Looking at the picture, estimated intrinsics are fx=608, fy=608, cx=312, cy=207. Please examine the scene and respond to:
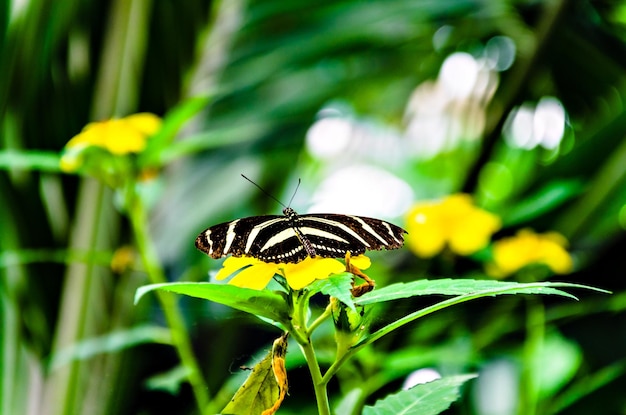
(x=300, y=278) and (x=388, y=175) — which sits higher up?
(x=388, y=175)

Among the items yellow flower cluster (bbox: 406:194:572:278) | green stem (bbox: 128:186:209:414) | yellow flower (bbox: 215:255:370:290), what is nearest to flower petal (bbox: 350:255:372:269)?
yellow flower (bbox: 215:255:370:290)

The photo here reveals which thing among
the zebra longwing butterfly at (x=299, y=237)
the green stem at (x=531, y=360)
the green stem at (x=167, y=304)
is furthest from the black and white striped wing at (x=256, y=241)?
the green stem at (x=531, y=360)

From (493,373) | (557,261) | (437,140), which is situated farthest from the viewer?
A: (437,140)

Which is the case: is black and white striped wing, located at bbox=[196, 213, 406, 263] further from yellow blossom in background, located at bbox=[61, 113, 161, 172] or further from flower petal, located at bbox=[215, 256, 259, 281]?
yellow blossom in background, located at bbox=[61, 113, 161, 172]

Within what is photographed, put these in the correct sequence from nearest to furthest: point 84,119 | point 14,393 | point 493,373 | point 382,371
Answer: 1. point 382,371
2. point 493,373
3. point 14,393
4. point 84,119

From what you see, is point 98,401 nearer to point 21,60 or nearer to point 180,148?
point 180,148

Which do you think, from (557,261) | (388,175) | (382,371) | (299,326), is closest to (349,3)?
(388,175)
